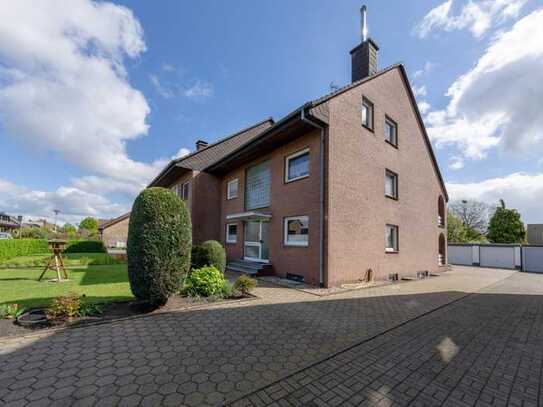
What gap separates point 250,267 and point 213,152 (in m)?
8.23

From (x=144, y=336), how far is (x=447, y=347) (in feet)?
15.9

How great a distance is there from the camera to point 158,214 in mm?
5309

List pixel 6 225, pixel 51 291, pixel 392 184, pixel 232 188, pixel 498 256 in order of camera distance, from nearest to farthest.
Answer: pixel 51 291 → pixel 392 184 → pixel 232 188 → pixel 498 256 → pixel 6 225

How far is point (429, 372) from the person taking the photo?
131 inches

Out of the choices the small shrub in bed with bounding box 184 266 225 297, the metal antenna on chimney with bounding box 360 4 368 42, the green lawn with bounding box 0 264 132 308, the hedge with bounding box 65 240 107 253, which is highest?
the metal antenna on chimney with bounding box 360 4 368 42

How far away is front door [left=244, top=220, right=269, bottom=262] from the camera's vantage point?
11758 millimetres

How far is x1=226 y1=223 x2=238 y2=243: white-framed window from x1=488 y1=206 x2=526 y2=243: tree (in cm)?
2818

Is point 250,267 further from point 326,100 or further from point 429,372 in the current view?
point 429,372

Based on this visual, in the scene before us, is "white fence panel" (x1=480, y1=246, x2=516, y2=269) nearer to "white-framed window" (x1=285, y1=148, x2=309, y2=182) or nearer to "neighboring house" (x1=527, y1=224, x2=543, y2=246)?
"neighboring house" (x1=527, y1=224, x2=543, y2=246)

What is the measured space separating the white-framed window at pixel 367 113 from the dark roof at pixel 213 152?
5461mm

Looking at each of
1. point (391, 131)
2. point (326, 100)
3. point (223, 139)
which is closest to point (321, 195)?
point (326, 100)

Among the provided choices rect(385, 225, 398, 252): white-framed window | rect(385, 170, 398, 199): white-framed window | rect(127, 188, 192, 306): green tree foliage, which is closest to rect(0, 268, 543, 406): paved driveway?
rect(127, 188, 192, 306): green tree foliage

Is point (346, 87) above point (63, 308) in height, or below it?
above

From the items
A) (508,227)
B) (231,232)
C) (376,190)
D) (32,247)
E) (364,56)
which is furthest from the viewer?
(508,227)
